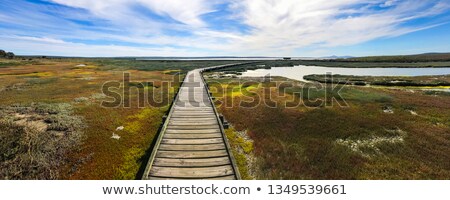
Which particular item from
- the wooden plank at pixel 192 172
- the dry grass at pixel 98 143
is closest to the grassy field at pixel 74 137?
the dry grass at pixel 98 143

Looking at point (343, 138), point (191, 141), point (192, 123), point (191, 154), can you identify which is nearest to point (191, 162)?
point (191, 154)

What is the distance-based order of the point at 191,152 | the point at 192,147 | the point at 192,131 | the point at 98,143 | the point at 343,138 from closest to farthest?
the point at 191,152 < the point at 192,147 < the point at 192,131 < the point at 98,143 < the point at 343,138

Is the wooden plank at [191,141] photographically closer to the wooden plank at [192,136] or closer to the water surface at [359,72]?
the wooden plank at [192,136]

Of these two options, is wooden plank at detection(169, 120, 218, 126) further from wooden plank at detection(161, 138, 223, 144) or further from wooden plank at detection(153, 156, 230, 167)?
wooden plank at detection(153, 156, 230, 167)

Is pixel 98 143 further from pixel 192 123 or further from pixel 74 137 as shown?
pixel 192 123
